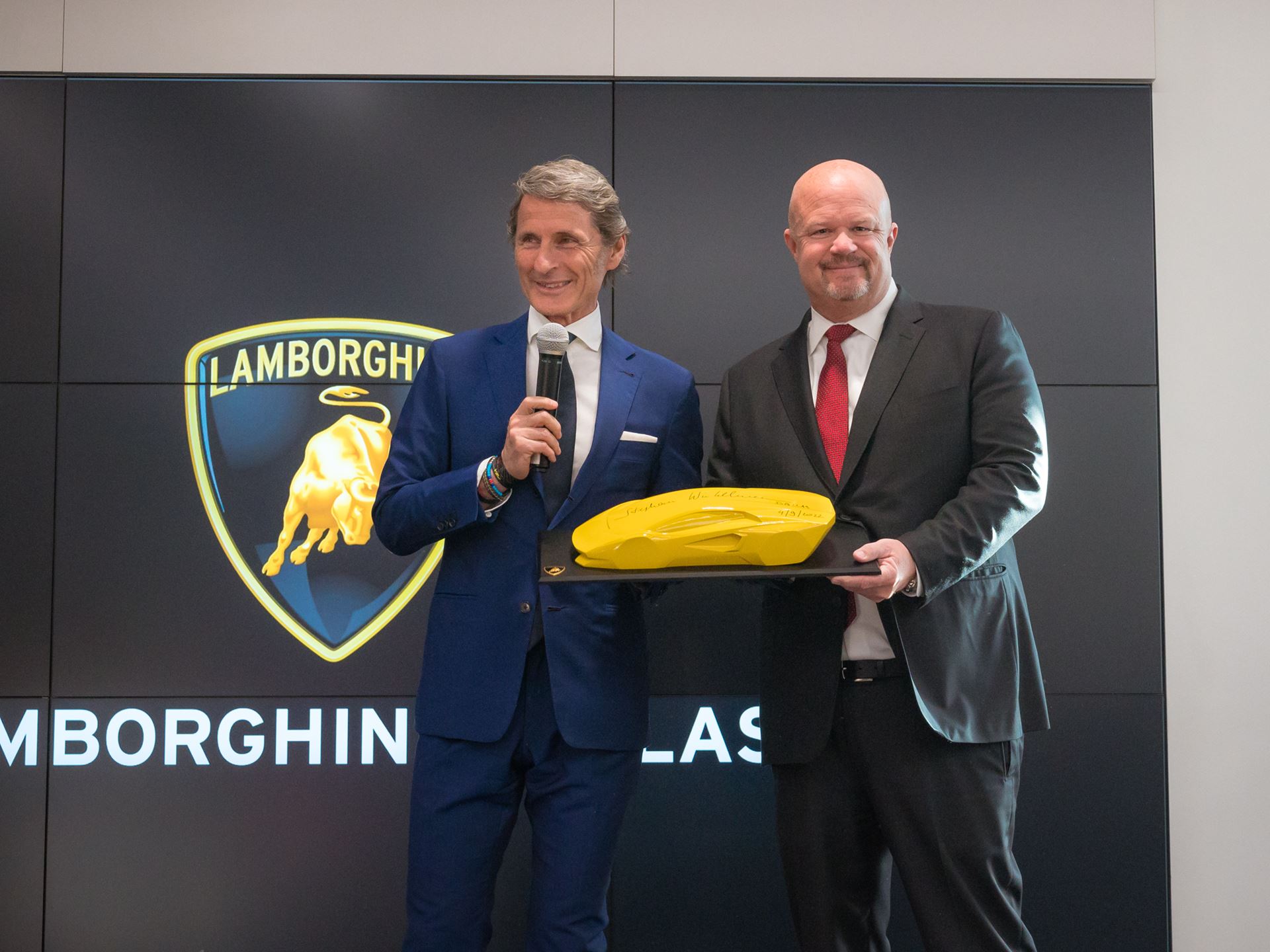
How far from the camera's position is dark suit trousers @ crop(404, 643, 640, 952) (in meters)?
1.99

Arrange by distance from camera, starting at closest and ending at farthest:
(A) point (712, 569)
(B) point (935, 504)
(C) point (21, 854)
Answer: (A) point (712, 569), (B) point (935, 504), (C) point (21, 854)

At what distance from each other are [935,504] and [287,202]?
2106 millimetres

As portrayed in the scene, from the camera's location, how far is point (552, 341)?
6.09 feet

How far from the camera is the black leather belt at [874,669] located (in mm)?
1968

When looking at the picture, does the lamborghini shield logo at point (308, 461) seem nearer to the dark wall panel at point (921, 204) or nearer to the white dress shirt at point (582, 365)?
the dark wall panel at point (921, 204)

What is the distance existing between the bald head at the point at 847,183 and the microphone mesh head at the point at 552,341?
2.07 feet

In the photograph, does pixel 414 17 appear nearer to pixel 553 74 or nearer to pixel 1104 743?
pixel 553 74

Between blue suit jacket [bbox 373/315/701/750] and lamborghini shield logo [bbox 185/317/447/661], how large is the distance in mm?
936

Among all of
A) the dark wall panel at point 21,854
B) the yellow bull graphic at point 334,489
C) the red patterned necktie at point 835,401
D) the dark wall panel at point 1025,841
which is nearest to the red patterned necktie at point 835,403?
the red patterned necktie at point 835,401

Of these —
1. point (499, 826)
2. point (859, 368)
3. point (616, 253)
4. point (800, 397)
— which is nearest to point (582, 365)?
point (616, 253)

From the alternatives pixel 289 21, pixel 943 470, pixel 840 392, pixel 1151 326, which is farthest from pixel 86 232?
pixel 1151 326

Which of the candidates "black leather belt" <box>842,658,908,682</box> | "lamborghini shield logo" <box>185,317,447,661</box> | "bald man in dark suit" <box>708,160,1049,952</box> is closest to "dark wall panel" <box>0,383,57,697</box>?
"lamborghini shield logo" <box>185,317,447,661</box>

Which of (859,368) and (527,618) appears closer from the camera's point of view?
(527,618)

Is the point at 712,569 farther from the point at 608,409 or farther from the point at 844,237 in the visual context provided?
the point at 844,237
